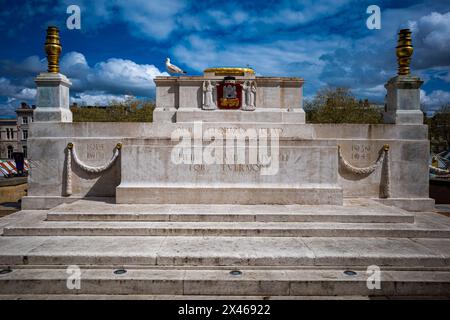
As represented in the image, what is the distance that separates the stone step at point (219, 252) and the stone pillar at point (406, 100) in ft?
15.8

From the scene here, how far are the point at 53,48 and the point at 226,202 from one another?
7438 mm

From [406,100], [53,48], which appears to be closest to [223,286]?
[406,100]

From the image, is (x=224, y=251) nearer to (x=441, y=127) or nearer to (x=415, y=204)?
(x=415, y=204)

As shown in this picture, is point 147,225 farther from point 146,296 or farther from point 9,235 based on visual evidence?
point 9,235

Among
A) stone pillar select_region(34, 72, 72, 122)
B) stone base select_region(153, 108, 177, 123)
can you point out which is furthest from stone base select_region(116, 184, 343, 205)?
stone pillar select_region(34, 72, 72, 122)

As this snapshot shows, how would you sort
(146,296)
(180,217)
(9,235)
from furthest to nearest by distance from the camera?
(180,217) → (9,235) → (146,296)

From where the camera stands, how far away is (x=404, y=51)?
9.84m

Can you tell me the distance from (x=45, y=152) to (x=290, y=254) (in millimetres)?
8292

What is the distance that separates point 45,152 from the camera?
981cm

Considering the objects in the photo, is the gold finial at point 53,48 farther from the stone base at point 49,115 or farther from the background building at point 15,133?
the background building at point 15,133

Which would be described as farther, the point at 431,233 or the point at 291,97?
the point at 291,97

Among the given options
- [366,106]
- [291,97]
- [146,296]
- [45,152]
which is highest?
[366,106]

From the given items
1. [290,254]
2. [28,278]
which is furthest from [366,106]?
[28,278]

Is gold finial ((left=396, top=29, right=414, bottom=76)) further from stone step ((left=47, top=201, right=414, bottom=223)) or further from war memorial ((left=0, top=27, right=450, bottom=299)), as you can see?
stone step ((left=47, top=201, right=414, bottom=223))
